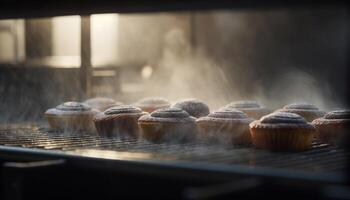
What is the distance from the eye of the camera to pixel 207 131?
233 centimetres

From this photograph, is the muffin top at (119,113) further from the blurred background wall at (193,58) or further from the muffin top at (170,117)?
the blurred background wall at (193,58)

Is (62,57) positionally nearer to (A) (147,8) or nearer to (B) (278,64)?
(B) (278,64)

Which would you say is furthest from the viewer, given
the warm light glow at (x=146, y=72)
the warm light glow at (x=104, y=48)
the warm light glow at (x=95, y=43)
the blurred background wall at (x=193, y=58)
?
the warm light glow at (x=104, y=48)

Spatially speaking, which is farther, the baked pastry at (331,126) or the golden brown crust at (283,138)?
the baked pastry at (331,126)

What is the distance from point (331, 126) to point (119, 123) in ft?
2.73

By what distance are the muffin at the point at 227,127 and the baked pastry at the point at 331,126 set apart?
0.87 ft

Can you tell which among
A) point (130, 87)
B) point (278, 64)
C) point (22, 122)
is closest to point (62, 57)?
point (130, 87)

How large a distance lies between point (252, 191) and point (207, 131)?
0.84 m

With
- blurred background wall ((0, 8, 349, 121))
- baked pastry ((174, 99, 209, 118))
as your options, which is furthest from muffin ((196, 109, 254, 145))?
blurred background wall ((0, 8, 349, 121))

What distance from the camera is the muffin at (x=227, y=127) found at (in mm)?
2292

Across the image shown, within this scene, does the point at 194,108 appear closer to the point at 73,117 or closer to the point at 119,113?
the point at 119,113

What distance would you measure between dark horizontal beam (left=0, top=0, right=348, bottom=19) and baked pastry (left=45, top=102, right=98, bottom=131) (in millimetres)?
676

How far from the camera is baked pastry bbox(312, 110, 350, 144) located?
2281 millimetres

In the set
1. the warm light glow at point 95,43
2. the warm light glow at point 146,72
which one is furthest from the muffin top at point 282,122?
the warm light glow at point 95,43
